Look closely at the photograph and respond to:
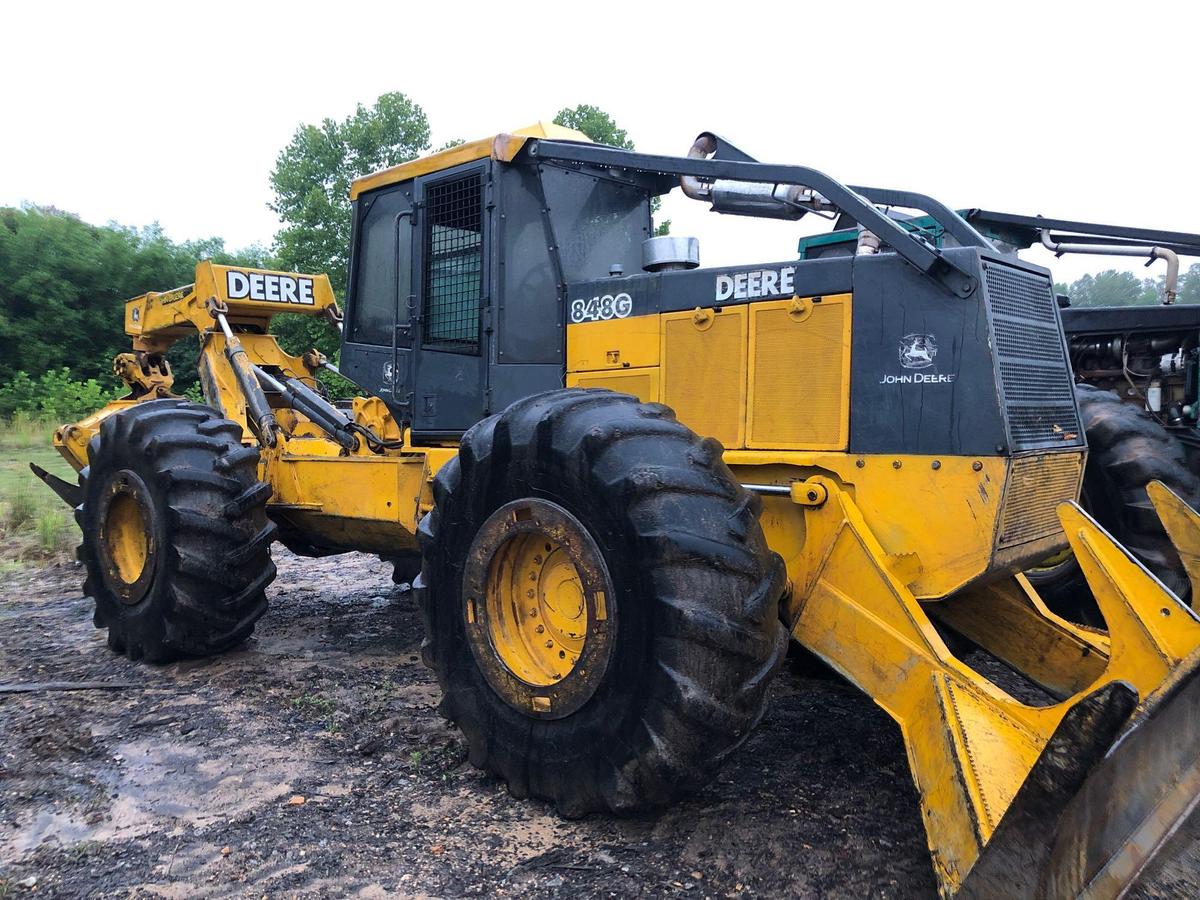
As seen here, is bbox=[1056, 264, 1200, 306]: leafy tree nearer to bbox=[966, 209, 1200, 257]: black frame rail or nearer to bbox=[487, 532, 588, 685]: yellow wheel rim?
bbox=[966, 209, 1200, 257]: black frame rail

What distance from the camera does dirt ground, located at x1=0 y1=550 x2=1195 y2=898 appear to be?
3035 mm

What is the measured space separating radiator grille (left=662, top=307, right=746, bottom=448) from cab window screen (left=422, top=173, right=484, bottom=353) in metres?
1.22

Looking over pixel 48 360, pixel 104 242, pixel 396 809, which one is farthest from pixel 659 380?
pixel 104 242

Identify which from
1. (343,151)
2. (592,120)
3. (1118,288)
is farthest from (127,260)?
(1118,288)

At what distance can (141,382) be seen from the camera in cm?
769

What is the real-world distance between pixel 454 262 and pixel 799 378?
2157 mm

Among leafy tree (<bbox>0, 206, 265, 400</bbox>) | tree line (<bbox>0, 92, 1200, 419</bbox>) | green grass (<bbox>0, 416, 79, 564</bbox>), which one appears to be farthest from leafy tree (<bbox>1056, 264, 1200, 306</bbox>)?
green grass (<bbox>0, 416, 79, 564</bbox>)

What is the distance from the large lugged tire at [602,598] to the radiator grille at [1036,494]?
963mm

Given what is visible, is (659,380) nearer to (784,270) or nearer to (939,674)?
(784,270)

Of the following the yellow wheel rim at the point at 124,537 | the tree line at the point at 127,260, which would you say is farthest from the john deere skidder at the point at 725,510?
the tree line at the point at 127,260

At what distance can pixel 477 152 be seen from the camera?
4.84 metres

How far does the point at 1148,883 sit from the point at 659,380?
2.62 metres

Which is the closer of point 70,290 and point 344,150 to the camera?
point 70,290

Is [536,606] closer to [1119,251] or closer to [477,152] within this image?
[477,152]
